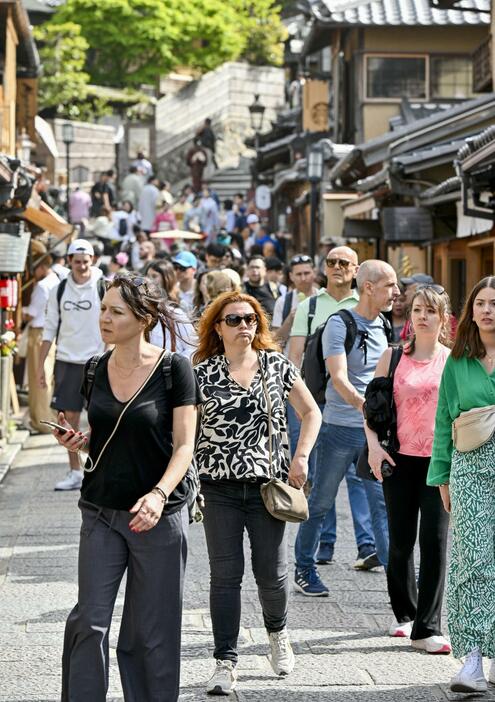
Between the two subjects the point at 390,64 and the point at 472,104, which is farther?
the point at 390,64

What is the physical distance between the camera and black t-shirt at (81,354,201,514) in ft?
18.0

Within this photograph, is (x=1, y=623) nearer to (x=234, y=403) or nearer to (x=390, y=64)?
(x=234, y=403)

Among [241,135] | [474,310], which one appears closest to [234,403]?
Result: [474,310]

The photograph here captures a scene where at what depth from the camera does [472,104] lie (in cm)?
1986

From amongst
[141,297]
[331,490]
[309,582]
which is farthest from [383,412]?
[141,297]

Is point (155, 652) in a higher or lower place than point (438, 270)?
lower

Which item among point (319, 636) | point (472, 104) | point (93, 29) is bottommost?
point (319, 636)

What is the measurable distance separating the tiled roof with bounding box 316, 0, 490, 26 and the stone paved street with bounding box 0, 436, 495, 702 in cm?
1830

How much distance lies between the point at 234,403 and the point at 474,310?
1.15 meters

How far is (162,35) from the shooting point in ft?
196

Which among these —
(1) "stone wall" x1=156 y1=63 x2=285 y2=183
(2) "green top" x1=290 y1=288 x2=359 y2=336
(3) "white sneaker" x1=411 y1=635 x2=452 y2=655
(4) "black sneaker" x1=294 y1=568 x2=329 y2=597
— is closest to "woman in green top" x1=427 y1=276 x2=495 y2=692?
(3) "white sneaker" x1=411 y1=635 x2=452 y2=655

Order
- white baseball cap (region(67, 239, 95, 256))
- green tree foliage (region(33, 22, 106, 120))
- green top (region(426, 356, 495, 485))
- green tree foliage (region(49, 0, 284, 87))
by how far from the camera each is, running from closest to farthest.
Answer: green top (region(426, 356, 495, 485)) < white baseball cap (region(67, 239, 95, 256)) < green tree foliage (region(33, 22, 106, 120)) < green tree foliage (region(49, 0, 284, 87))

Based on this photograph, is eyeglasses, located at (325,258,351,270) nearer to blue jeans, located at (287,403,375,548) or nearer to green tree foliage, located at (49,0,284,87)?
blue jeans, located at (287,403,375,548)

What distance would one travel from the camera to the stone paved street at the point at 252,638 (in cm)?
650
